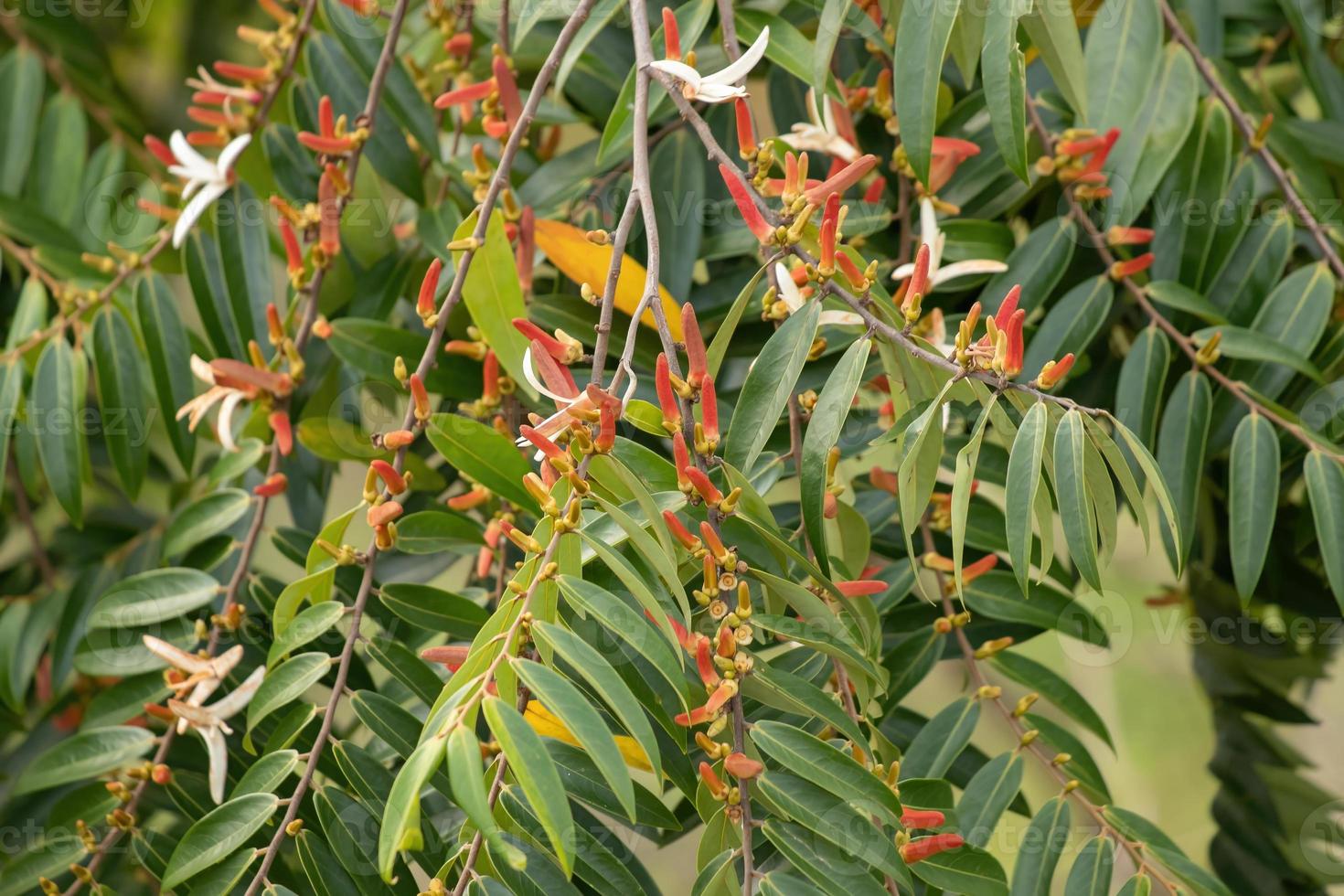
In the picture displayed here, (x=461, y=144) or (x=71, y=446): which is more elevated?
(x=461, y=144)

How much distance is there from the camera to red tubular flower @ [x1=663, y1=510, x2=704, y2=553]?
39 centimetres

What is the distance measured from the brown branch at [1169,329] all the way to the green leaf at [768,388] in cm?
28

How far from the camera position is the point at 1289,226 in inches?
25.1

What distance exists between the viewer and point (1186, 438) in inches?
23.1

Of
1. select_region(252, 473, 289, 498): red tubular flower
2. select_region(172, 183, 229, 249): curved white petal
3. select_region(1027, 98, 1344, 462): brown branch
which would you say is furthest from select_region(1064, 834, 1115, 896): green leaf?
select_region(172, 183, 229, 249): curved white petal

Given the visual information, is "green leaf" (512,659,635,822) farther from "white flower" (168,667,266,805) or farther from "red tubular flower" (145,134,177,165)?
"red tubular flower" (145,134,177,165)

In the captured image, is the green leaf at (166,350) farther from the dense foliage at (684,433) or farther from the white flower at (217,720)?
the white flower at (217,720)

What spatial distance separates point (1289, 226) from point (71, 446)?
72 cm

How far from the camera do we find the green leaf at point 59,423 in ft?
2.16

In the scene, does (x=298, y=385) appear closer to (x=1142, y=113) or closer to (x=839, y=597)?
(x=839, y=597)

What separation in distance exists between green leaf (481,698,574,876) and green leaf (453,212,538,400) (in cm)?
20

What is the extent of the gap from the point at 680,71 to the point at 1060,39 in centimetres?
18

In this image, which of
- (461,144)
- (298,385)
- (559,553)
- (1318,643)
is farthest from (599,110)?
(1318,643)

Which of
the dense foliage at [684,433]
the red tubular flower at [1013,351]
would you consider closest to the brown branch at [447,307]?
the dense foliage at [684,433]
